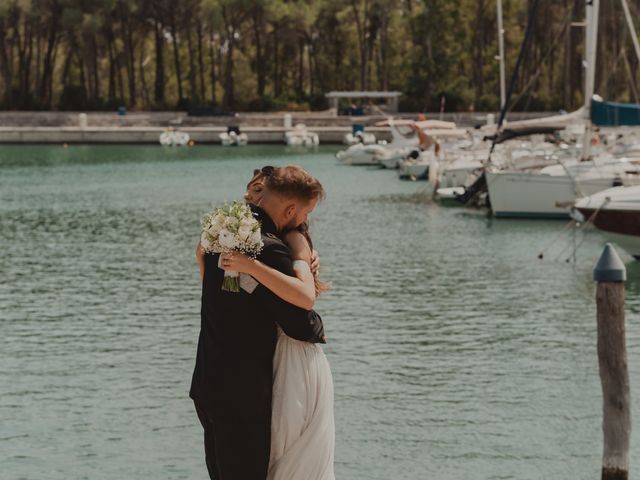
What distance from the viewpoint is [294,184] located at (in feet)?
20.5

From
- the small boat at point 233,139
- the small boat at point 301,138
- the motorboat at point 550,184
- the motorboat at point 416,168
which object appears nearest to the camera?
the motorboat at point 550,184

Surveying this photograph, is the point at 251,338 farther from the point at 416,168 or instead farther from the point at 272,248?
the point at 416,168

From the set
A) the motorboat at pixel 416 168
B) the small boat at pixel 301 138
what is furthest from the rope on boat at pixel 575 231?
the small boat at pixel 301 138

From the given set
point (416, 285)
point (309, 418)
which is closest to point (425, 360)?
point (416, 285)

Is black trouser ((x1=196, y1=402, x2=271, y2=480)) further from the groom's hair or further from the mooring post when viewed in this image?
the mooring post

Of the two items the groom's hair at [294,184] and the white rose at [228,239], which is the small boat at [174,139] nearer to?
the groom's hair at [294,184]

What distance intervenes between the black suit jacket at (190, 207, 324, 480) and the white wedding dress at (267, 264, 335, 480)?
0.06 m

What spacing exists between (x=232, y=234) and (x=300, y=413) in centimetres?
93

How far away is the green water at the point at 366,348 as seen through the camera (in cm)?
1261

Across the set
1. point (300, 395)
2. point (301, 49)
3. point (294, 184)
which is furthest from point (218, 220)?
point (301, 49)

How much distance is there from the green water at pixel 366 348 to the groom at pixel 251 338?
556 centimetres

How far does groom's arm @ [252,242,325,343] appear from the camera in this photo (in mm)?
6203

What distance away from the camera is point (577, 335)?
1898 centimetres

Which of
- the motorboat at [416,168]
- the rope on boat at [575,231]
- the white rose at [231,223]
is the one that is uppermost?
the white rose at [231,223]
